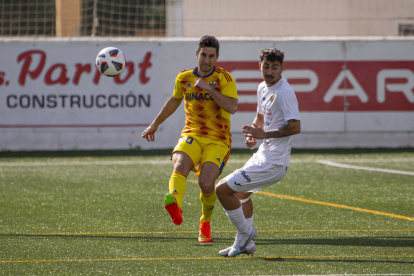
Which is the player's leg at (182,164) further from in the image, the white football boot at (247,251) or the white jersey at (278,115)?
the white jersey at (278,115)

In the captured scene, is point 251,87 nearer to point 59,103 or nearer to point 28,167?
point 59,103

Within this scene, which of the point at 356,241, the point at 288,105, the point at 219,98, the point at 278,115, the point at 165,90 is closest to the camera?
the point at 288,105

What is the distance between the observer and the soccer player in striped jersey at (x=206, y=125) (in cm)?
535

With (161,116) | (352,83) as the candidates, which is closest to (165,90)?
(352,83)

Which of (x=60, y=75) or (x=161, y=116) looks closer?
(x=161, y=116)

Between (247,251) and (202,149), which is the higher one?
(202,149)

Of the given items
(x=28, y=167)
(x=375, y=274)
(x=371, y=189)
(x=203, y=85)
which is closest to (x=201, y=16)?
(x=28, y=167)

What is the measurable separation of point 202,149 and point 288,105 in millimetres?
1120

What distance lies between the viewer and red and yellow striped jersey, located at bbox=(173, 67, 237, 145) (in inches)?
219

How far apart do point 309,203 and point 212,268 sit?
11.2 feet

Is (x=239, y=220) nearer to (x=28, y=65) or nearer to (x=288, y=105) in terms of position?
(x=288, y=105)

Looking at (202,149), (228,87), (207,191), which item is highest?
(228,87)

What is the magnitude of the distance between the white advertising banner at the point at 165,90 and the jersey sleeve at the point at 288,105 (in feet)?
28.5

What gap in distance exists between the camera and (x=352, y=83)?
1364 centimetres
